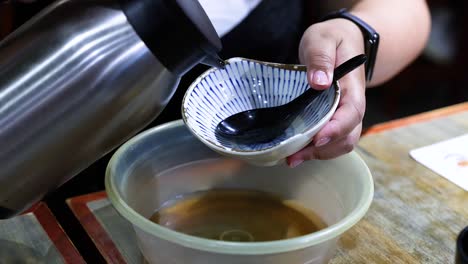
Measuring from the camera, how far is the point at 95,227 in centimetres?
77

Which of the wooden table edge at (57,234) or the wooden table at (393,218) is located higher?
the wooden table edge at (57,234)

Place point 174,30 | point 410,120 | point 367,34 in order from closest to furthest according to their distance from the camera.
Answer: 1. point 174,30
2. point 367,34
3. point 410,120

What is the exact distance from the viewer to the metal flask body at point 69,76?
509 mm

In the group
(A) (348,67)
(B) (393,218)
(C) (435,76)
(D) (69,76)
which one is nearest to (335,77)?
(A) (348,67)

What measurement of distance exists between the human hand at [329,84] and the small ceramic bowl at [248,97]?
2 centimetres

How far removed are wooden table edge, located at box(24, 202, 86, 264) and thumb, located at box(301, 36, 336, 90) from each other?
14.6 inches

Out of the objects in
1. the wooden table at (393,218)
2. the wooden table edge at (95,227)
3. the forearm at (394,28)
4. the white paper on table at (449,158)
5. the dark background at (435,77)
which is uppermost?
the wooden table edge at (95,227)

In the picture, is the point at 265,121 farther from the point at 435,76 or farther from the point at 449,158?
the point at 435,76

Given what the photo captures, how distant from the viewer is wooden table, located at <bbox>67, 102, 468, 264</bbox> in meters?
0.73

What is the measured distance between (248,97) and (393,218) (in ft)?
0.90

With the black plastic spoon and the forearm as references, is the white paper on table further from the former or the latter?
the black plastic spoon

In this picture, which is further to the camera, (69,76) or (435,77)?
(435,77)

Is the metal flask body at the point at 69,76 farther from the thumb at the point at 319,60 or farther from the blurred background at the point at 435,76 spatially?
the blurred background at the point at 435,76

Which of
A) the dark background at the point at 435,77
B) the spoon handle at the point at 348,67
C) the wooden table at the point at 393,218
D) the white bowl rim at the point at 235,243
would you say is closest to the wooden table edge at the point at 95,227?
the wooden table at the point at 393,218
